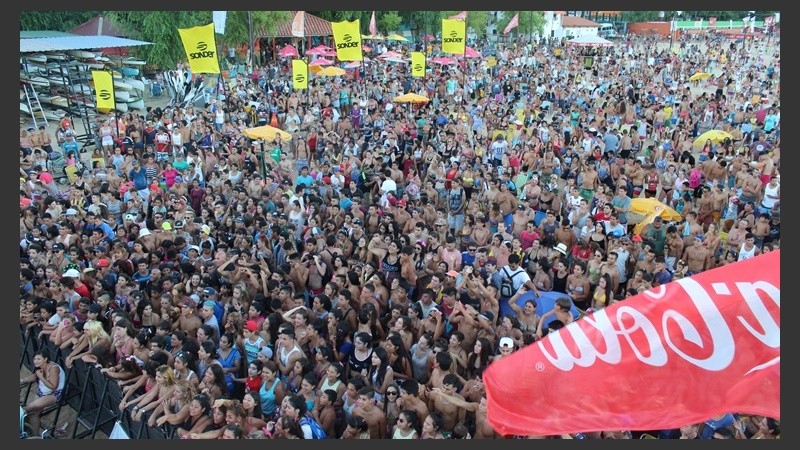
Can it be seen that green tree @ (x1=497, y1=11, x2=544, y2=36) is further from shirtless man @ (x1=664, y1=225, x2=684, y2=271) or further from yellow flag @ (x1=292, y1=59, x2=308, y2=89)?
shirtless man @ (x1=664, y1=225, x2=684, y2=271)

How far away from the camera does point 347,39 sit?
1797 cm

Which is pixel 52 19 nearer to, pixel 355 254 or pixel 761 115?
pixel 355 254

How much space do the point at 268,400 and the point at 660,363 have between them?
385 centimetres

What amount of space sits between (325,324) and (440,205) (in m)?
5.34

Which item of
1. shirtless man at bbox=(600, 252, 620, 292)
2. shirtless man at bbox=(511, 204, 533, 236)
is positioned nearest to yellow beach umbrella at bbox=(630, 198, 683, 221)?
shirtless man at bbox=(511, 204, 533, 236)

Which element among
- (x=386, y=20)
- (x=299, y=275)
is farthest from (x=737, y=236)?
(x=386, y=20)

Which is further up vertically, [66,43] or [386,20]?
[386,20]

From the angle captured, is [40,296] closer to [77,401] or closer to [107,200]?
[77,401]

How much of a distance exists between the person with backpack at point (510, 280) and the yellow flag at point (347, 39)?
36.5ft

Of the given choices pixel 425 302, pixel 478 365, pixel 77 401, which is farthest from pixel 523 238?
pixel 77 401

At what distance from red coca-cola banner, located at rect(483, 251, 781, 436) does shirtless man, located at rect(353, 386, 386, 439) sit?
6.62ft

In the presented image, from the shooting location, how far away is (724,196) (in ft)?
37.0

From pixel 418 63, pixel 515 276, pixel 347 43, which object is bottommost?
pixel 515 276

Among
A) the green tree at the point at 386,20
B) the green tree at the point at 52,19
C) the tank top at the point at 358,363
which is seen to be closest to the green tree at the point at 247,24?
the green tree at the point at 52,19
